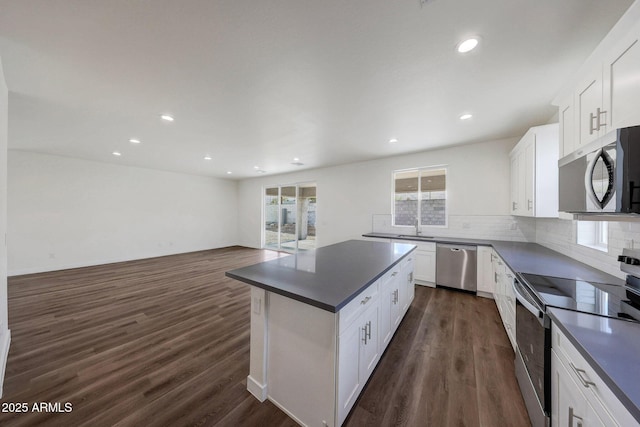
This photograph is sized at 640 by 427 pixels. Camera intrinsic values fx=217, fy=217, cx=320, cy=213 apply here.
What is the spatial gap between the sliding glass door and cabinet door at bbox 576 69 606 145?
5.43 m

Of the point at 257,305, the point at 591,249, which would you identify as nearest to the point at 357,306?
the point at 257,305

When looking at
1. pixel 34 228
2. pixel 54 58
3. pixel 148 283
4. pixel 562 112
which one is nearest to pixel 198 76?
pixel 54 58

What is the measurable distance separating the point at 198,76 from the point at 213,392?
8.78 ft

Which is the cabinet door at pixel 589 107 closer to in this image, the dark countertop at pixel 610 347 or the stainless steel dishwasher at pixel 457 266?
the dark countertop at pixel 610 347

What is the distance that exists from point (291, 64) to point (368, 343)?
2355 mm

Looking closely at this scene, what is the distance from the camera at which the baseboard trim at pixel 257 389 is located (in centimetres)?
159

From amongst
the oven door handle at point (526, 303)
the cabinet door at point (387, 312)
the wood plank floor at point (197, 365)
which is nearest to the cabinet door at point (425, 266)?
the wood plank floor at point (197, 365)

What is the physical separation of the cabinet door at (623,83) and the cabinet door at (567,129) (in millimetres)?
451

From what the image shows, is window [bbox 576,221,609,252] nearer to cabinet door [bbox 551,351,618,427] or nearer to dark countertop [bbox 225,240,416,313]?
cabinet door [bbox 551,351,618,427]

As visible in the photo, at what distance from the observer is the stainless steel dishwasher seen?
3.53 m

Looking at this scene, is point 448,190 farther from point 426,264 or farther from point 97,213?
point 97,213

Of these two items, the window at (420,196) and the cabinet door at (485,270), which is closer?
the cabinet door at (485,270)

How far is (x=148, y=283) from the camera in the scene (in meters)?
4.12

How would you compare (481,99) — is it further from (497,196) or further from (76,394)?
(76,394)
